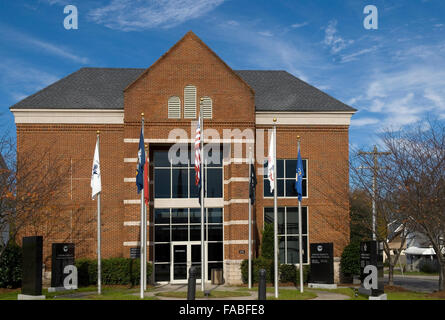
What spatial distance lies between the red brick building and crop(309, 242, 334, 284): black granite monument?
13.8ft

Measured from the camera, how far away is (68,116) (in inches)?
1166

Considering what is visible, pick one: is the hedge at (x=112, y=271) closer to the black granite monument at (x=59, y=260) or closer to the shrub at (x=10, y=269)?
the black granite monument at (x=59, y=260)

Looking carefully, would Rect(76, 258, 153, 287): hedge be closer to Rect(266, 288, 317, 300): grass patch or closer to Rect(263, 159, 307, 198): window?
Rect(266, 288, 317, 300): grass patch

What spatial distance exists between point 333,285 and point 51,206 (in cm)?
1489

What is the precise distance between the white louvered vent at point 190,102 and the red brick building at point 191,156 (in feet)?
0.18

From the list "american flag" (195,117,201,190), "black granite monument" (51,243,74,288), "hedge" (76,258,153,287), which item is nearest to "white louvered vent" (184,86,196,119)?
"american flag" (195,117,201,190)

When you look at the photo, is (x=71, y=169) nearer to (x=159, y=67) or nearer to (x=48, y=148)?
(x=48, y=148)

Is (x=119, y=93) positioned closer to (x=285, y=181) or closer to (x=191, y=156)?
(x=191, y=156)

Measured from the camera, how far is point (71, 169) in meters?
29.3

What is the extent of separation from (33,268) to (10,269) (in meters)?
6.89

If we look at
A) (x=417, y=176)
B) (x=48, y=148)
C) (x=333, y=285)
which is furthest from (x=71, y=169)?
→ (x=417, y=176)

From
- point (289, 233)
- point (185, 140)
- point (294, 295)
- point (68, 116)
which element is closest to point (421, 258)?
point (289, 233)

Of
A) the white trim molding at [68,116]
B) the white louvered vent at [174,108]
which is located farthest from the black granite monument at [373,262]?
the white trim molding at [68,116]

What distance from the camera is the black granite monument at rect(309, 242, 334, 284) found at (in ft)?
82.3
